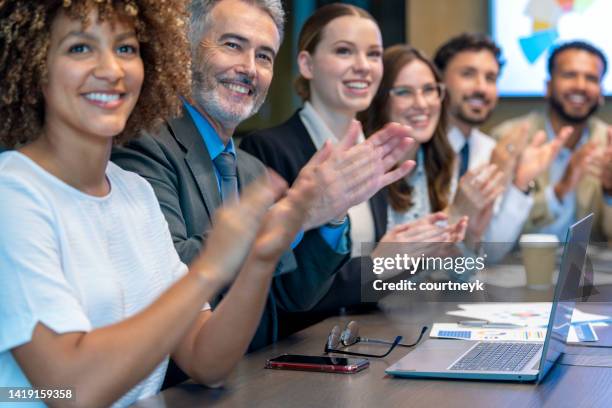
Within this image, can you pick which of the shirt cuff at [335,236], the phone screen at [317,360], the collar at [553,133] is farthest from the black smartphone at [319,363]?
the collar at [553,133]

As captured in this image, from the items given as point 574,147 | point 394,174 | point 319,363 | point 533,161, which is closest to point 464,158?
point 533,161

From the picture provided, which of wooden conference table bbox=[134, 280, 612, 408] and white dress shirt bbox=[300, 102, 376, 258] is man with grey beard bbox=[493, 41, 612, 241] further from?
wooden conference table bbox=[134, 280, 612, 408]

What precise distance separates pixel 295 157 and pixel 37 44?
51.2 inches

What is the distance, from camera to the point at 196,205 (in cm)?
184

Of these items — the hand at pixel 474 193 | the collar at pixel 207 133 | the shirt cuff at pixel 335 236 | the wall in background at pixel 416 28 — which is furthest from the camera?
the wall in background at pixel 416 28

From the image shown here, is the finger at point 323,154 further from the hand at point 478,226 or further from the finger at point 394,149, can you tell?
the hand at point 478,226

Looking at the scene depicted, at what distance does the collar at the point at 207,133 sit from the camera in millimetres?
1973

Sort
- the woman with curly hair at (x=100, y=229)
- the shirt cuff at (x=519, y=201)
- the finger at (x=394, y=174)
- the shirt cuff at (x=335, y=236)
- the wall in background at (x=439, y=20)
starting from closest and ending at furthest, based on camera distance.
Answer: the woman with curly hair at (x=100, y=229) < the finger at (x=394, y=174) < the shirt cuff at (x=335, y=236) < the shirt cuff at (x=519, y=201) < the wall in background at (x=439, y=20)

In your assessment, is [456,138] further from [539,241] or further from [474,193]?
[539,241]

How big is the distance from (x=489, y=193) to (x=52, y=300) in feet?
6.38

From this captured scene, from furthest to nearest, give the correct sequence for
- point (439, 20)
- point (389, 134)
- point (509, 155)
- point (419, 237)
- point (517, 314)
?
1. point (439, 20)
2. point (509, 155)
3. point (419, 237)
4. point (517, 314)
5. point (389, 134)

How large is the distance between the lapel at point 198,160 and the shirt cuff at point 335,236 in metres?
0.26

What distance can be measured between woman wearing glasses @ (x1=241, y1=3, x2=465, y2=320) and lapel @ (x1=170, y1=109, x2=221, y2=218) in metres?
0.57

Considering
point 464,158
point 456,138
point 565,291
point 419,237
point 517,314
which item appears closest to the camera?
point 565,291
